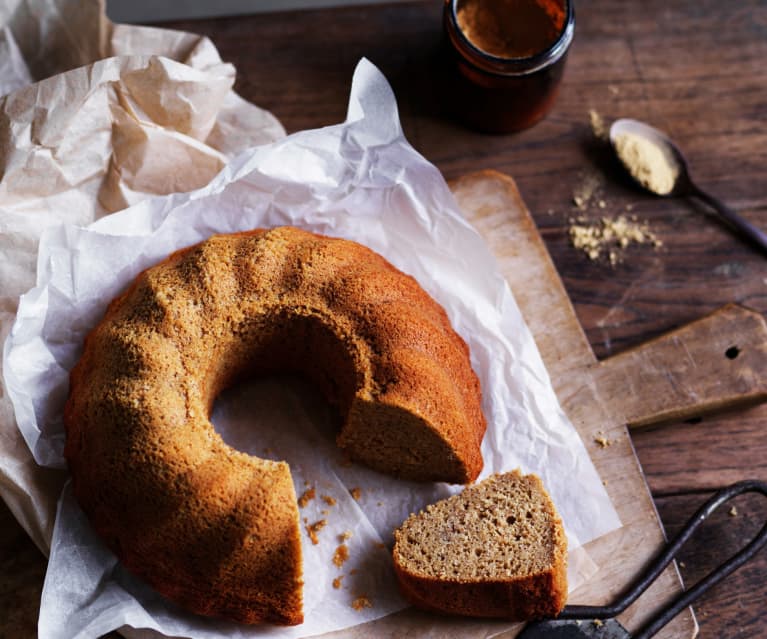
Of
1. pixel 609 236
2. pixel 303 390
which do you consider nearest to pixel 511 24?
pixel 609 236

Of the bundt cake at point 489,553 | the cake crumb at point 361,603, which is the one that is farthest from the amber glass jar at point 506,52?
the cake crumb at point 361,603

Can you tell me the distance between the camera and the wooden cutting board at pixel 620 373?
3.12 metres

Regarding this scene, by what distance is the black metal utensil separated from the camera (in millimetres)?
2945

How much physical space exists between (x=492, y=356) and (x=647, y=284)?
71 cm

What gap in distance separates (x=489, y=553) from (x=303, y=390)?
31.7 inches

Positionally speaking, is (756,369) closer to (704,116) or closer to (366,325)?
(704,116)

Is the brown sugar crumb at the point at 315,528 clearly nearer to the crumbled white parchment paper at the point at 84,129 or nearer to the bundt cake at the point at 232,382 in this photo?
the bundt cake at the point at 232,382

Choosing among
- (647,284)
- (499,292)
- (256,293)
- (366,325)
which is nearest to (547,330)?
(499,292)

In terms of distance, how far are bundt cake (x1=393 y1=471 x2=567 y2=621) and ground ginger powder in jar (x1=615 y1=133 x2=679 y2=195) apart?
1.26 m

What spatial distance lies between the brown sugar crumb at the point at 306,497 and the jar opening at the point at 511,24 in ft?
5.25

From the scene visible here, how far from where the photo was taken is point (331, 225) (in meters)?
3.33

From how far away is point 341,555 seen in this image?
3016mm

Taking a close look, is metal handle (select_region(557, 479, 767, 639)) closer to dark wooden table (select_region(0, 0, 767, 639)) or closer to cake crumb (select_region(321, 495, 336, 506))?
dark wooden table (select_region(0, 0, 767, 639))

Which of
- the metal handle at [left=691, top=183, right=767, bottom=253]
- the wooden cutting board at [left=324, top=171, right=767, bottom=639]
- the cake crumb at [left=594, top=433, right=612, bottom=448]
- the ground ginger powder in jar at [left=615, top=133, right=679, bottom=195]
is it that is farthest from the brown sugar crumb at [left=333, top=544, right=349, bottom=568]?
the metal handle at [left=691, top=183, right=767, bottom=253]
